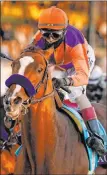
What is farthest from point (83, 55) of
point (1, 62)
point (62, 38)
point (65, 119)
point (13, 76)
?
point (1, 62)

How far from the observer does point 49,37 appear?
17.7 feet

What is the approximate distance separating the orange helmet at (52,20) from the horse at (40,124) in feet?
1.17

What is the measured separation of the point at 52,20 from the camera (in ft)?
17.7

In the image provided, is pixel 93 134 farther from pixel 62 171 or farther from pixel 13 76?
pixel 13 76

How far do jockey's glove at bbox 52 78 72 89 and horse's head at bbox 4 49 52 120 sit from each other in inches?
6.0

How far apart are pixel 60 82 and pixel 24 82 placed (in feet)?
1.57

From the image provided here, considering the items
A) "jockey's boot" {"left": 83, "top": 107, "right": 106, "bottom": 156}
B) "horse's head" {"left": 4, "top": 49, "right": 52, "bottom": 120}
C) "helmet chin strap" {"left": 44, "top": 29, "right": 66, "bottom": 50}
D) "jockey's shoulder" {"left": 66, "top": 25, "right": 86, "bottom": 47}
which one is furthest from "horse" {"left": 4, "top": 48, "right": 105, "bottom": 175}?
"jockey's shoulder" {"left": 66, "top": 25, "right": 86, "bottom": 47}

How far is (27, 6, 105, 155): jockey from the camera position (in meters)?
5.39

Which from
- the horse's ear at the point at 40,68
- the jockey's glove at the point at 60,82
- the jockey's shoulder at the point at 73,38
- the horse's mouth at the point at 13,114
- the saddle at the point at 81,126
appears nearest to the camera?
the horse's mouth at the point at 13,114

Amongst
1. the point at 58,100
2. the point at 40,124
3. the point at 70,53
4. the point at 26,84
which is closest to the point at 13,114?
the point at 26,84

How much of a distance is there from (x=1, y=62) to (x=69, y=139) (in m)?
4.55

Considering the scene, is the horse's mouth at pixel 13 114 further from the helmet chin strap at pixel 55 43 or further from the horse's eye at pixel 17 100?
the helmet chin strap at pixel 55 43

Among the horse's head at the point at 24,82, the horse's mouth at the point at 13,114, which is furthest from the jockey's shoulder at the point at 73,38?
the horse's mouth at the point at 13,114

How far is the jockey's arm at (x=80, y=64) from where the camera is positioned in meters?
5.46
